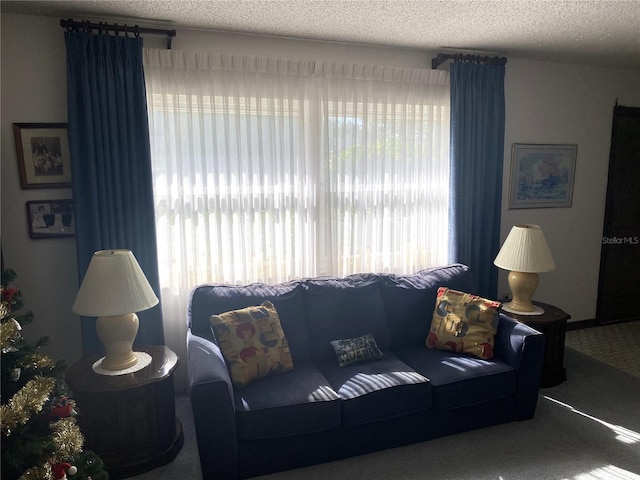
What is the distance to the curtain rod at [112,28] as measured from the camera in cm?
258

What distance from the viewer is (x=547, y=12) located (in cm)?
258

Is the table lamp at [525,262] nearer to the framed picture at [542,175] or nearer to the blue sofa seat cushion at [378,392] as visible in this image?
the framed picture at [542,175]

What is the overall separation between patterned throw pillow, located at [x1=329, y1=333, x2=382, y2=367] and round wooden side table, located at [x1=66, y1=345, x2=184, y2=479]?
0.99 m

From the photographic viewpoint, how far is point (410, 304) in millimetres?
3102

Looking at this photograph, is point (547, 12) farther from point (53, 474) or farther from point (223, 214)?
point (53, 474)

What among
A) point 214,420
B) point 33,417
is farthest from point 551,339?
point 33,417

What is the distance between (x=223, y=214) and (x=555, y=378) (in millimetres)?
2702

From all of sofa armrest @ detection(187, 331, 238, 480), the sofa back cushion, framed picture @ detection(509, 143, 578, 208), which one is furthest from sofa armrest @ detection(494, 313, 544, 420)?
sofa armrest @ detection(187, 331, 238, 480)

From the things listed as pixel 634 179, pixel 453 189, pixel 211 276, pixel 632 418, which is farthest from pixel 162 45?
pixel 634 179

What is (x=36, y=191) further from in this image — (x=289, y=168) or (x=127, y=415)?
(x=289, y=168)

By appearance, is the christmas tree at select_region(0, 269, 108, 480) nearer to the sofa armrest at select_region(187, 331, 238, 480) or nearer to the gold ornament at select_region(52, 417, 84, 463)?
the gold ornament at select_region(52, 417, 84, 463)

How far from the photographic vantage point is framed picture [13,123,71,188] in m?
2.65

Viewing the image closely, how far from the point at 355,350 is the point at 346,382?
301 millimetres

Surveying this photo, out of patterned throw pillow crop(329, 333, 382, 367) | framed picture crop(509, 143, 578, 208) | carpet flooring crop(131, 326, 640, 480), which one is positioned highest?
framed picture crop(509, 143, 578, 208)
